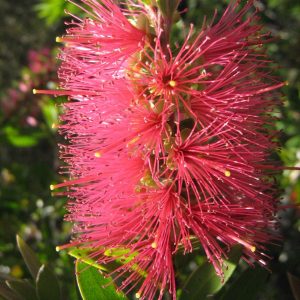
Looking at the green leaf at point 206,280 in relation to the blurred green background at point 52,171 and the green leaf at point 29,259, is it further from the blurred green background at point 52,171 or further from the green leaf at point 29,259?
the green leaf at point 29,259

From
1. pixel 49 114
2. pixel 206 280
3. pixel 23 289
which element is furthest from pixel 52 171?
pixel 206 280

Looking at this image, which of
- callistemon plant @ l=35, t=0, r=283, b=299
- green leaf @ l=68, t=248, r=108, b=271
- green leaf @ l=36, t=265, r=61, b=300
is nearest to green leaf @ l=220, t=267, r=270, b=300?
callistemon plant @ l=35, t=0, r=283, b=299

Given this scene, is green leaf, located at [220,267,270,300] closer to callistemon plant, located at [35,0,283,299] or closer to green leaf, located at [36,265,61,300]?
callistemon plant, located at [35,0,283,299]

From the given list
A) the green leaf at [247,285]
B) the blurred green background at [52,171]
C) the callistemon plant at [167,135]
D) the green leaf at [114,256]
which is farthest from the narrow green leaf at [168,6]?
the green leaf at [247,285]

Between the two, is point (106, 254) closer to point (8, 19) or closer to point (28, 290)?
point (28, 290)

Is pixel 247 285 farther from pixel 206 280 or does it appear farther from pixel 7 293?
pixel 7 293
